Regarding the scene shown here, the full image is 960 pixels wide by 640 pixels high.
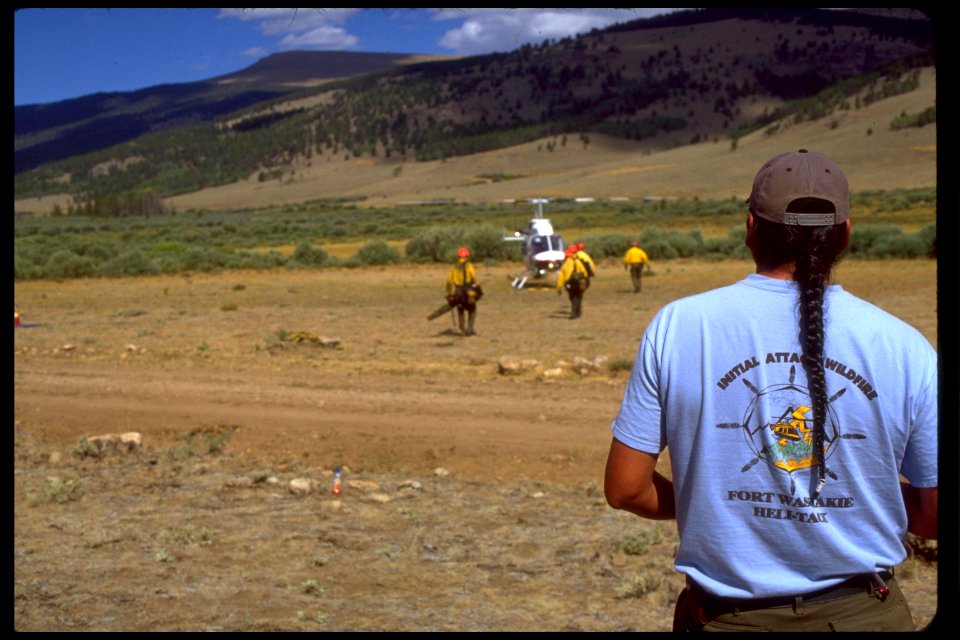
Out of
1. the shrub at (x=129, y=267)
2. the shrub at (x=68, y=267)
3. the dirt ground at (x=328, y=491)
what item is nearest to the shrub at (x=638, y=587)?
the dirt ground at (x=328, y=491)

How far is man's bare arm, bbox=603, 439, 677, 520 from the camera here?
96.0 inches

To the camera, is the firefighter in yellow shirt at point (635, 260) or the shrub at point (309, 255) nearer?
the firefighter in yellow shirt at point (635, 260)

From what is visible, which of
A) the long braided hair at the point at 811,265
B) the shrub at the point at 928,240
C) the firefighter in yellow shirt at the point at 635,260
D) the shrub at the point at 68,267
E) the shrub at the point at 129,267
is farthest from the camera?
the shrub at the point at 129,267

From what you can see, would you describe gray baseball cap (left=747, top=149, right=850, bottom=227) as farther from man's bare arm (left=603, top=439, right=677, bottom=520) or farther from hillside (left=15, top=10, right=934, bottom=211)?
hillside (left=15, top=10, right=934, bottom=211)

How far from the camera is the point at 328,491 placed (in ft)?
29.5

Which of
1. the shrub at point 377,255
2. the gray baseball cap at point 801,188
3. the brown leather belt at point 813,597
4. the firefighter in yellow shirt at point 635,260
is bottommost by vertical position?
the brown leather belt at point 813,597

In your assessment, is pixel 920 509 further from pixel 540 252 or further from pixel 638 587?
pixel 540 252

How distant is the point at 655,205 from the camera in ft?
251

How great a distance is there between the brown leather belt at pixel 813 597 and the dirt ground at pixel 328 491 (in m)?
3.76

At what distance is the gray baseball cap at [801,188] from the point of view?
233 centimetres

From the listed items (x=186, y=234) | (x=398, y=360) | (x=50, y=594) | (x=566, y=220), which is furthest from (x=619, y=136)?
(x=50, y=594)

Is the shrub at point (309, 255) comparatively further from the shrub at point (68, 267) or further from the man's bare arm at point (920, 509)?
the man's bare arm at point (920, 509)

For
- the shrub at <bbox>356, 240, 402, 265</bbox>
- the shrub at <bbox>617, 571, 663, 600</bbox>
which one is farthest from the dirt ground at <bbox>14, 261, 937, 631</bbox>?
the shrub at <bbox>356, 240, 402, 265</bbox>
